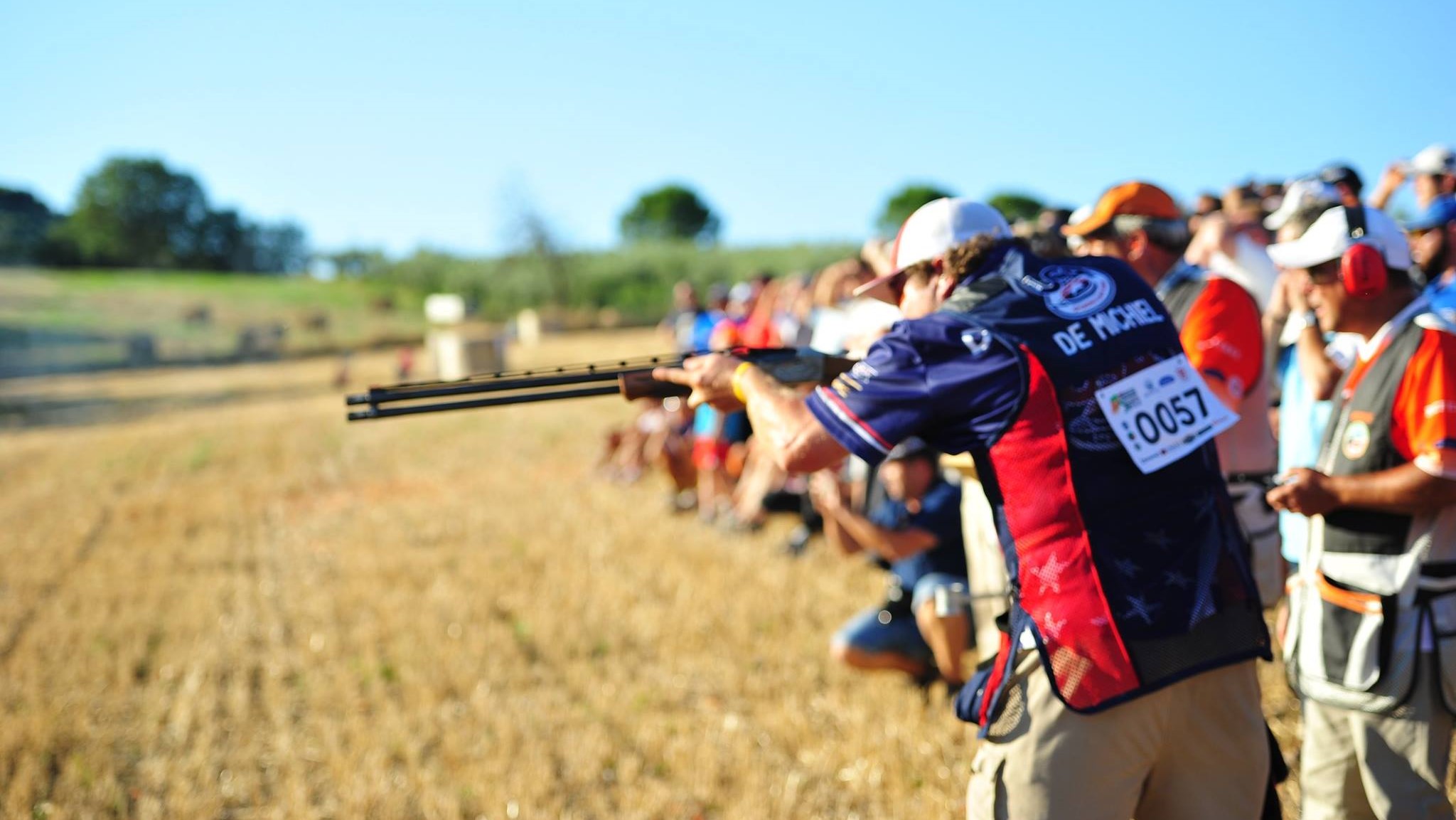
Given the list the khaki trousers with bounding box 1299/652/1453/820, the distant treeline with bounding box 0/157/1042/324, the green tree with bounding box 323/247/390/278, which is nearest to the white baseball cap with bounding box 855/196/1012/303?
the khaki trousers with bounding box 1299/652/1453/820

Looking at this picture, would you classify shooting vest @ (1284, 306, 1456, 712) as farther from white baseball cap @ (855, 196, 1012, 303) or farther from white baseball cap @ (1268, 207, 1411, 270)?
white baseball cap @ (855, 196, 1012, 303)

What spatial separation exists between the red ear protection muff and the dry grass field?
2.32m

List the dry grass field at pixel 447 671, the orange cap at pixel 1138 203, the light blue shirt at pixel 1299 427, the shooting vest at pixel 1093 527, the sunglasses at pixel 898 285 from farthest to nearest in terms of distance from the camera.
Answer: the dry grass field at pixel 447 671 < the orange cap at pixel 1138 203 < the light blue shirt at pixel 1299 427 < the sunglasses at pixel 898 285 < the shooting vest at pixel 1093 527

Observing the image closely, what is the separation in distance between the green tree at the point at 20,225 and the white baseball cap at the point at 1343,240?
196 ft

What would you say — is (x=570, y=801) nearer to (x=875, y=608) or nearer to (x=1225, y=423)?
(x=875, y=608)

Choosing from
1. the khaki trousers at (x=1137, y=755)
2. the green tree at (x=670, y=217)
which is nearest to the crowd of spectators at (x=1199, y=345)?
the khaki trousers at (x=1137, y=755)

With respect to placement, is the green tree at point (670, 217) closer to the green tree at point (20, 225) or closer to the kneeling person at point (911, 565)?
the green tree at point (20, 225)

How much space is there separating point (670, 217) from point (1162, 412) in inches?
4384

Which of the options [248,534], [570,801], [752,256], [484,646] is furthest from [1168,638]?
[752,256]

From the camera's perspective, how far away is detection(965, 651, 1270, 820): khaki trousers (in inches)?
90.3

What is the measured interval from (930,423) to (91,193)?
9616cm

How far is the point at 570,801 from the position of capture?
4320mm

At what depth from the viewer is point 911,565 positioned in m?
5.14

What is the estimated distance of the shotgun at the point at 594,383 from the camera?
2922mm
